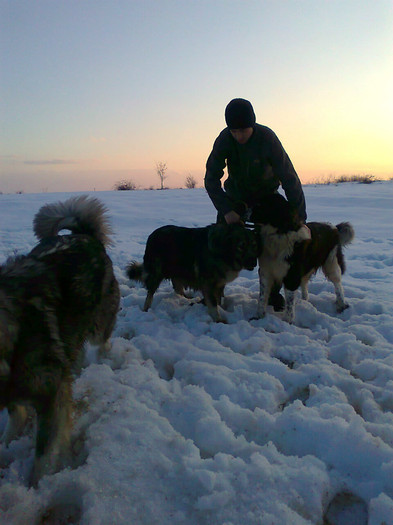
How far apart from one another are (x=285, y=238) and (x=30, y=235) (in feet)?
20.9

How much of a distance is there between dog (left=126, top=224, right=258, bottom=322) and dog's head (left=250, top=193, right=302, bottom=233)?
10.0 inches

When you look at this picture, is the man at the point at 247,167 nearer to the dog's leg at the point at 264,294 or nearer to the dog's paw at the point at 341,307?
the dog's leg at the point at 264,294

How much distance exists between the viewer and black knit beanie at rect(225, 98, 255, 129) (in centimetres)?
384

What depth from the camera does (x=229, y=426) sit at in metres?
2.39

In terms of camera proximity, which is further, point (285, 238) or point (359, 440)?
point (285, 238)

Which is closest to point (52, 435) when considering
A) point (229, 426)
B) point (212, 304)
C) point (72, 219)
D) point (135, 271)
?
point (229, 426)

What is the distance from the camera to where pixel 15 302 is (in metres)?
1.89

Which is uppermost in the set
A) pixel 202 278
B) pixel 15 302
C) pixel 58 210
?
pixel 58 210

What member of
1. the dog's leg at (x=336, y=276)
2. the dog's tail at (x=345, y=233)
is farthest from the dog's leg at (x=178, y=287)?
the dog's tail at (x=345, y=233)

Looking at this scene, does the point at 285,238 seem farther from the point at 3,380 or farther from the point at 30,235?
the point at 30,235

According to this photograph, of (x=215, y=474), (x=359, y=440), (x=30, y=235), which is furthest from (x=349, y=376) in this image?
(x=30, y=235)

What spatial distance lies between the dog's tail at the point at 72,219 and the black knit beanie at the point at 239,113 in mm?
1688

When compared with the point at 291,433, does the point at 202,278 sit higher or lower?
higher

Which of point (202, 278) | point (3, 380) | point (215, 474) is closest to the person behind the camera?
point (3, 380)
